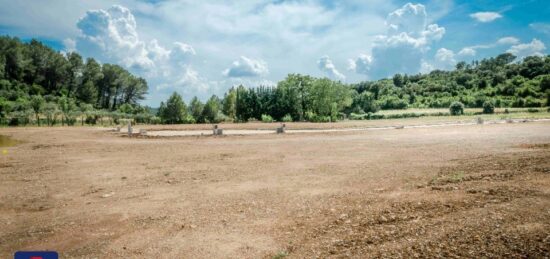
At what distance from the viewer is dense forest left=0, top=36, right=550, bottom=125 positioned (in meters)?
76.0

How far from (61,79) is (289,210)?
454 feet

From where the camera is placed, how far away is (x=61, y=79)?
120 meters

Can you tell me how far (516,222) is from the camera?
6.13 meters

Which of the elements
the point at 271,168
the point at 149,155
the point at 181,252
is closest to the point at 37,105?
the point at 149,155

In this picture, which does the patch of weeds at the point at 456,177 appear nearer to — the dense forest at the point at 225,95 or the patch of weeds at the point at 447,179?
the patch of weeds at the point at 447,179

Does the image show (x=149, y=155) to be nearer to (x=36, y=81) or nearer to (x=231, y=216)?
(x=231, y=216)

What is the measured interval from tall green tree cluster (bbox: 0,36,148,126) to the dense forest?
288 millimetres

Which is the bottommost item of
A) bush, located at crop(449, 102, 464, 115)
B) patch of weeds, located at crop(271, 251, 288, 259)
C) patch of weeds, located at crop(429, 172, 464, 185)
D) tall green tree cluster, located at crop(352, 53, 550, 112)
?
patch of weeds, located at crop(271, 251, 288, 259)

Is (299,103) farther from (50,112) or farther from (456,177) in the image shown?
(456,177)

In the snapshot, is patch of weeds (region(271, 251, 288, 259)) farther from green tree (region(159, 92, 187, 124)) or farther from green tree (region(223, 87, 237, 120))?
green tree (region(223, 87, 237, 120))

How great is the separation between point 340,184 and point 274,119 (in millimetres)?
67804

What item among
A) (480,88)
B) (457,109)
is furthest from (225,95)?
(480,88)

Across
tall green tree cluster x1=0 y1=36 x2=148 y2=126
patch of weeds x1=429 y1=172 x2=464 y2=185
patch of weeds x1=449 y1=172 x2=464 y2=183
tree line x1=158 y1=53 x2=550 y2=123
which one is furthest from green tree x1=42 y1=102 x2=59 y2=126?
patch of weeds x1=449 y1=172 x2=464 y2=183

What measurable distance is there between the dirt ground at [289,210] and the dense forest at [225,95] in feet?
185
